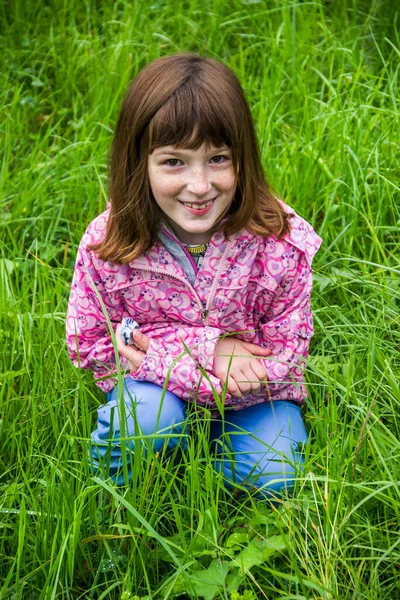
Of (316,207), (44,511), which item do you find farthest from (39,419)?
(316,207)

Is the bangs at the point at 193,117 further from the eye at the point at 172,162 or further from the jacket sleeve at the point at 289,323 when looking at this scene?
the jacket sleeve at the point at 289,323

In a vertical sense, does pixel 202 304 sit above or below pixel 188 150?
below

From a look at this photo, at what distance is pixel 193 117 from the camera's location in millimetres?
1994

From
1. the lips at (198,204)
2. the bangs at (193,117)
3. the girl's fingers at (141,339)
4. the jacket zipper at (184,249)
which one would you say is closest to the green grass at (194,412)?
the girl's fingers at (141,339)

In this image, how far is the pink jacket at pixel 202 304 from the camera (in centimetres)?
220

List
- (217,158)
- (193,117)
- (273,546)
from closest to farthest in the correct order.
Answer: (273,546) < (193,117) < (217,158)

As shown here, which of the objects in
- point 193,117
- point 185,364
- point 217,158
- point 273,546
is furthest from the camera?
point 185,364

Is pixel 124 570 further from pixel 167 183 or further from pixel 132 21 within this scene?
pixel 132 21

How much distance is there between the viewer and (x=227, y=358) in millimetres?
2264

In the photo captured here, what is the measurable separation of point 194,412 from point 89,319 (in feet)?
1.24

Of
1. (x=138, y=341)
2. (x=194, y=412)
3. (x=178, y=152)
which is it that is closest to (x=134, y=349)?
(x=138, y=341)

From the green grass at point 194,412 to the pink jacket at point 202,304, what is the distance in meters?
0.12

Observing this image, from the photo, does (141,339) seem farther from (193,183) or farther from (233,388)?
(193,183)

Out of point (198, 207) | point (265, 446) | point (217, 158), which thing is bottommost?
point (265, 446)
